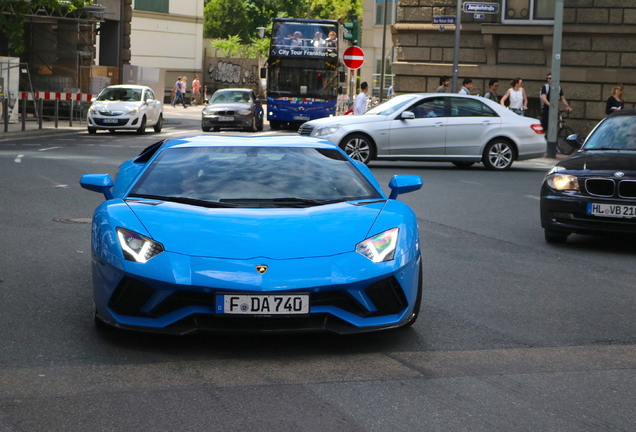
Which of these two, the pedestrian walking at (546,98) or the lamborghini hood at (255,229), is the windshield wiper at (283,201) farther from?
the pedestrian walking at (546,98)

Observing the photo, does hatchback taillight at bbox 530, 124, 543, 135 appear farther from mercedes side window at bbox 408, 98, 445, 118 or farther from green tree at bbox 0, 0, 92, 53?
green tree at bbox 0, 0, 92, 53

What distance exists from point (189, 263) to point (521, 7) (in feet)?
86.7

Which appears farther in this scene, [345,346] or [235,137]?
[235,137]

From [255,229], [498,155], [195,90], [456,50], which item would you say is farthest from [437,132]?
[195,90]

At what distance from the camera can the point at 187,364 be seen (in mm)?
5352

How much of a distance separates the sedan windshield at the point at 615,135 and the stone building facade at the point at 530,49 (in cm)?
1786

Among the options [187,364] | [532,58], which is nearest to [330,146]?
[187,364]

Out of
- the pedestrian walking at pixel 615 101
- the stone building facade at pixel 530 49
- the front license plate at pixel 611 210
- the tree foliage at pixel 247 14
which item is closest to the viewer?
the front license plate at pixel 611 210

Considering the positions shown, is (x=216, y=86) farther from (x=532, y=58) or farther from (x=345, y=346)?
(x=345, y=346)

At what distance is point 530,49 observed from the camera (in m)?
30.5

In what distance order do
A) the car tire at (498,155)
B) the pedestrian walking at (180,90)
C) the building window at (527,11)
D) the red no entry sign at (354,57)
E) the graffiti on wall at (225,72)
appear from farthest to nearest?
the graffiti on wall at (225,72)
the pedestrian walking at (180,90)
the red no entry sign at (354,57)
the building window at (527,11)
the car tire at (498,155)

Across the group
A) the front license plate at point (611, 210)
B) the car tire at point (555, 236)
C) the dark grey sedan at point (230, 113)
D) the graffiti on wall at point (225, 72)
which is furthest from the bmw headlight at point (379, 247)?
the graffiti on wall at point (225, 72)

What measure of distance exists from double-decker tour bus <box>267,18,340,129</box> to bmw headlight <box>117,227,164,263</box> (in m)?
32.8

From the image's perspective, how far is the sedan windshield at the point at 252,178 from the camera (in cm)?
632
